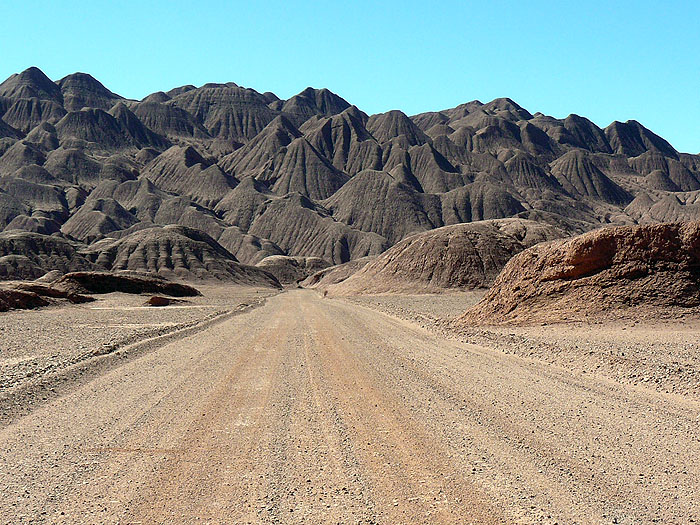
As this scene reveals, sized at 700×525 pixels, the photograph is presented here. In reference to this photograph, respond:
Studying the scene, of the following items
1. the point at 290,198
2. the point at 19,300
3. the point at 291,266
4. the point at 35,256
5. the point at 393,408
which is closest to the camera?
the point at 393,408

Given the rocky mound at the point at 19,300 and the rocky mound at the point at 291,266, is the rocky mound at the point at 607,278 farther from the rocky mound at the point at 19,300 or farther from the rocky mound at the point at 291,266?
the rocky mound at the point at 291,266

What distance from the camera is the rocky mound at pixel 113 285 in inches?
2335

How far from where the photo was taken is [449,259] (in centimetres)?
6203

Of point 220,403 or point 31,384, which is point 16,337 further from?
point 220,403

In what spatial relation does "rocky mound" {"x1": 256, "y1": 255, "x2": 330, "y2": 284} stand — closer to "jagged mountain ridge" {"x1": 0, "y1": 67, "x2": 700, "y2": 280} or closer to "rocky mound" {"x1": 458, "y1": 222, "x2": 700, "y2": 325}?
"jagged mountain ridge" {"x1": 0, "y1": 67, "x2": 700, "y2": 280}

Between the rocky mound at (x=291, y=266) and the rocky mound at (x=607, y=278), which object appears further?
the rocky mound at (x=291, y=266)

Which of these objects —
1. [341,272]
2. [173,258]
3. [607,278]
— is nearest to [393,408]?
[607,278]

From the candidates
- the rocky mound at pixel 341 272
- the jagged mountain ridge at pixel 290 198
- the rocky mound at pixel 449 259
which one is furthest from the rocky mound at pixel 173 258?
the rocky mound at pixel 449 259

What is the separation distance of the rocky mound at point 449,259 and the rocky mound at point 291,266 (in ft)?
169

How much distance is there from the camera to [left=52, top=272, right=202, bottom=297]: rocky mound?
5931 centimetres

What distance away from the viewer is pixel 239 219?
157375 mm

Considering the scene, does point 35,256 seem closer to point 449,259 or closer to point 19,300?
point 19,300

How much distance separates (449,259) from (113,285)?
35974mm

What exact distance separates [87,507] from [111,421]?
3.08 metres
